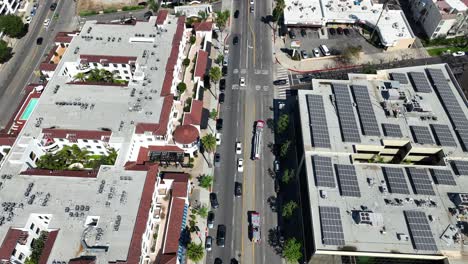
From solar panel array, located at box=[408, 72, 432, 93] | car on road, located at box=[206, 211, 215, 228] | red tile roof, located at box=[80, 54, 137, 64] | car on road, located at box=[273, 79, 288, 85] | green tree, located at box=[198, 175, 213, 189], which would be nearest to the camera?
car on road, located at box=[206, 211, 215, 228]

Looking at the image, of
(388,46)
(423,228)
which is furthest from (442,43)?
(423,228)

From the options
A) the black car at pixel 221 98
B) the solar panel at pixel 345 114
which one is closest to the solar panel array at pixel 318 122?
the solar panel at pixel 345 114

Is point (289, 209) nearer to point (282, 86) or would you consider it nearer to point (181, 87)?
point (282, 86)

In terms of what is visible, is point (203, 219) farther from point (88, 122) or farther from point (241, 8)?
point (241, 8)

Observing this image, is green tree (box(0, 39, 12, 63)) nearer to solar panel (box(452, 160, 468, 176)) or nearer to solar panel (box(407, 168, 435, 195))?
solar panel (box(407, 168, 435, 195))

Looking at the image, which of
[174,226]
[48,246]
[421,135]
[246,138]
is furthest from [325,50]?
[48,246]

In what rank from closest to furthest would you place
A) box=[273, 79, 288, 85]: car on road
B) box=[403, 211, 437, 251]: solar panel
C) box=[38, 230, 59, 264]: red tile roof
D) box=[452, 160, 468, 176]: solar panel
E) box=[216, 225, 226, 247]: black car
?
box=[38, 230, 59, 264]: red tile roof → box=[403, 211, 437, 251]: solar panel → box=[452, 160, 468, 176]: solar panel → box=[216, 225, 226, 247]: black car → box=[273, 79, 288, 85]: car on road

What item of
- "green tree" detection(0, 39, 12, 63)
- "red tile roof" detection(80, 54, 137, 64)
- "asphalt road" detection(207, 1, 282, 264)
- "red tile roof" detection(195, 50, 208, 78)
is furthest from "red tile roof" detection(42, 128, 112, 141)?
"green tree" detection(0, 39, 12, 63)
